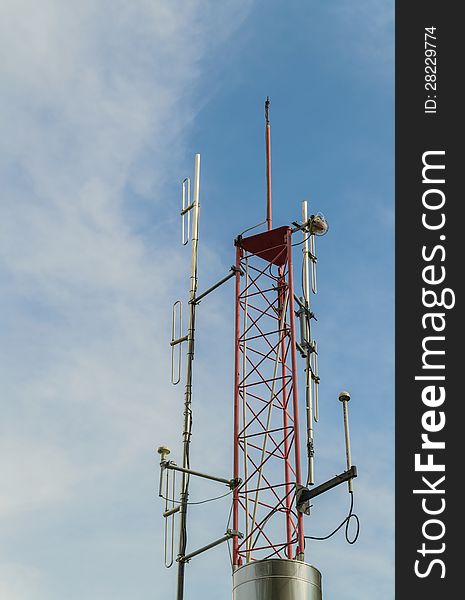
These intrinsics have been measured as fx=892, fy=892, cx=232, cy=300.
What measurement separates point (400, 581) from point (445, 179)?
22.9ft

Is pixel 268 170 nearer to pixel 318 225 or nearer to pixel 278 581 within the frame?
pixel 318 225

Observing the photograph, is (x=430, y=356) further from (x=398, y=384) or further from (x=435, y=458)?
(x=435, y=458)

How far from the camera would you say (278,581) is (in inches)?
558

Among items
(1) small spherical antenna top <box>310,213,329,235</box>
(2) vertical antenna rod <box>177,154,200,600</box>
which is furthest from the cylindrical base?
(1) small spherical antenna top <box>310,213,329,235</box>

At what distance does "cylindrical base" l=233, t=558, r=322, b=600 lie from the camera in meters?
14.1

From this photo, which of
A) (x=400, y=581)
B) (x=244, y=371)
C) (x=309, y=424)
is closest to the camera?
(x=400, y=581)

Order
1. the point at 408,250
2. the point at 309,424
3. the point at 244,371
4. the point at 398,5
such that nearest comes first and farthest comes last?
1. the point at 408,250
2. the point at 398,5
3. the point at 309,424
4. the point at 244,371

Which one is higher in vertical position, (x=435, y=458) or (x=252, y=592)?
(x=435, y=458)

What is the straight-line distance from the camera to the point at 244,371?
20.2m

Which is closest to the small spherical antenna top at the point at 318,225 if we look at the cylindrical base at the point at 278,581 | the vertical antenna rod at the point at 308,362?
the vertical antenna rod at the point at 308,362

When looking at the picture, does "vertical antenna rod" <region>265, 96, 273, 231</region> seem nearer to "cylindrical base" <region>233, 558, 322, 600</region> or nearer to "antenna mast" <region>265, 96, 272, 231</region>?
"antenna mast" <region>265, 96, 272, 231</region>

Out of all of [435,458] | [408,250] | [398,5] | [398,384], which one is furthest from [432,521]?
[398,5]

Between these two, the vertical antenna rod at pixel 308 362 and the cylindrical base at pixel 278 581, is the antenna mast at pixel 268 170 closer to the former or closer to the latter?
the vertical antenna rod at pixel 308 362

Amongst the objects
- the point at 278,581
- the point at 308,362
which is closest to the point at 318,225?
the point at 308,362
